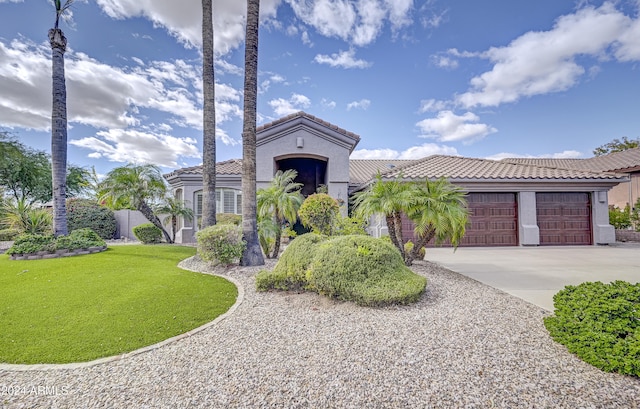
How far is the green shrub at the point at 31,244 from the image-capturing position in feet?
31.3

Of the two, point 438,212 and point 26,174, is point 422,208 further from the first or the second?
point 26,174

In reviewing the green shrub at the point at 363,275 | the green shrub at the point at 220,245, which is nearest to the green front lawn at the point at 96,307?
the green shrub at the point at 220,245

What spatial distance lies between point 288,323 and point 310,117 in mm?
11571

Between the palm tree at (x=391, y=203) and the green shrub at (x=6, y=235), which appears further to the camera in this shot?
the green shrub at (x=6, y=235)

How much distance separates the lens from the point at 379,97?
15.0 m

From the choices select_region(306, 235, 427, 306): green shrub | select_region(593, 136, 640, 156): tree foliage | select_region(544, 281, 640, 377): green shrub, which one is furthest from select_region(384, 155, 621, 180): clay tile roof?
select_region(593, 136, 640, 156): tree foliage

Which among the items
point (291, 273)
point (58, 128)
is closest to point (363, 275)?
point (291, 273)

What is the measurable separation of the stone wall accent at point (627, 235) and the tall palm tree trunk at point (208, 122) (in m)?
20.6

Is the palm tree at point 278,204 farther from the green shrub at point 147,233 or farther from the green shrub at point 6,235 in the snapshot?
the green shrub at point 6,235

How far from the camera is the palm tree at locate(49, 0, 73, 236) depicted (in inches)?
427

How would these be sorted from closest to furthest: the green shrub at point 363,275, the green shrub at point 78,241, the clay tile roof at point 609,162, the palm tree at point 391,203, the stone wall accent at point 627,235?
the green shrub at point 363,275 → the palm tree at point 391,203 → the green shrub at point 78,241 → the stone wall accent at point 627,235 → the clay tile roof at point 609,162

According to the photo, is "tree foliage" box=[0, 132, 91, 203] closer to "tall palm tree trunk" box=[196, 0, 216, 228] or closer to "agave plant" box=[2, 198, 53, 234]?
"agave plant" box=[2, 198, 53, 234]

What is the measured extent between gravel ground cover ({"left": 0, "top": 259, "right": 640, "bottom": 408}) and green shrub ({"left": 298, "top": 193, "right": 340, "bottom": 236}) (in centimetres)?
435

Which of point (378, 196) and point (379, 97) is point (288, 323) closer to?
point (378, 196)
